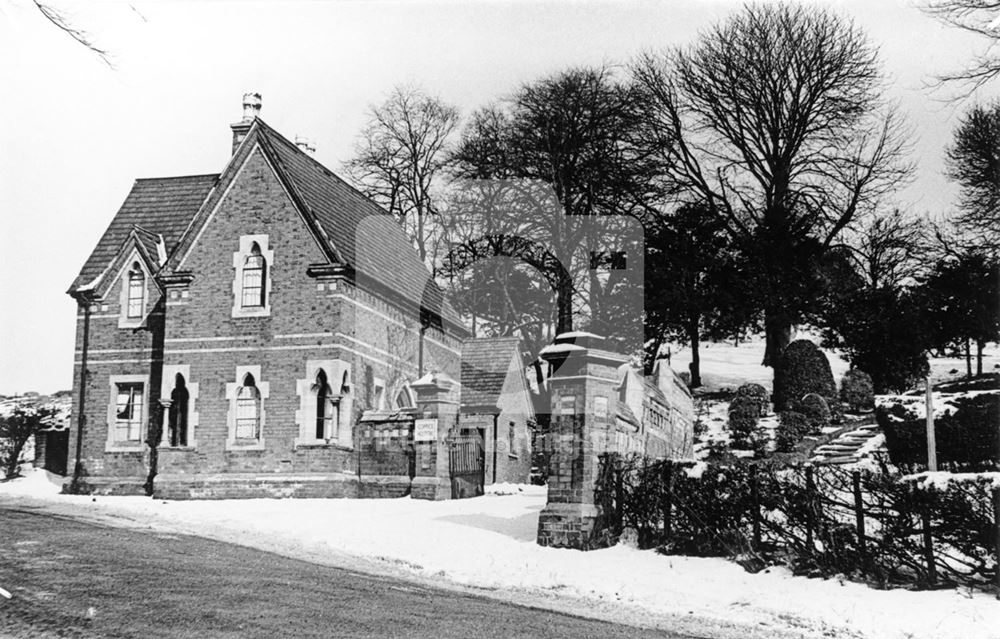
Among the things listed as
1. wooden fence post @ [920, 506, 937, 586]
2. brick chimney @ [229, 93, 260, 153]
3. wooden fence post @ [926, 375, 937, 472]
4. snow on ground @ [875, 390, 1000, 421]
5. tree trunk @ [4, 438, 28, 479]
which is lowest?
wooden fence post @ [920, 506, 937, 586]

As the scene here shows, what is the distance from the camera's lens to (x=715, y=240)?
38562 mm

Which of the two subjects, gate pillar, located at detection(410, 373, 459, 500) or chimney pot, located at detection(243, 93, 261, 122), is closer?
gate pillar, located at detection(410, 373, 459, 500)

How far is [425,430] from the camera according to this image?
23797mm

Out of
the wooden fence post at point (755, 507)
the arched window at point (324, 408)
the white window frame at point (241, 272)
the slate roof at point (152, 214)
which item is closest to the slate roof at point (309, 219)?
the slate roof at point (152, 214)

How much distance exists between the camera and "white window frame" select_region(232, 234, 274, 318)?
26766 millimetres

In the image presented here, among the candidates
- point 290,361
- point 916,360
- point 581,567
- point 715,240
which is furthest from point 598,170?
point 581,567

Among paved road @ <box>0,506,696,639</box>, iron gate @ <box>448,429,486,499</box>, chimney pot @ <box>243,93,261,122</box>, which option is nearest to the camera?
paved road @ <box>0,506,696,639</box>

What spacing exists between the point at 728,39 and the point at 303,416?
71.0ft

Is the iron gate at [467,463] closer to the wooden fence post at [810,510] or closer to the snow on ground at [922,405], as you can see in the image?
the snow on ground at [922,405]

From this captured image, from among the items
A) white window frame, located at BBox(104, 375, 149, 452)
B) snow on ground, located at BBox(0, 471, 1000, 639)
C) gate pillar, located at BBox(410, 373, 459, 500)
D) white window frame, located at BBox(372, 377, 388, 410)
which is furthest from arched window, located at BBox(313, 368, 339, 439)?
white window frame, located at BBox(104, 375, 149, 452)

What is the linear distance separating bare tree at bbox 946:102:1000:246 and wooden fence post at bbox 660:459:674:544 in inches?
982

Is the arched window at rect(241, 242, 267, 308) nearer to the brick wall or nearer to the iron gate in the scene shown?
the brick wall

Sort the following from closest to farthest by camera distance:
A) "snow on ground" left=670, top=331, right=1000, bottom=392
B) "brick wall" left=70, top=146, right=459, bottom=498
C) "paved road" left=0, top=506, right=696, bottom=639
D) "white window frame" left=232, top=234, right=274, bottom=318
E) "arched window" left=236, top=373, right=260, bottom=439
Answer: "paved road" left=0, top=506, right=696, bottom=639 < "brick wall" left=70, top=146, right=459, bottom=498 < "arched window" left=236, top=373, right=260, bottom=439 < "white window frame" left=232, top=234, right=274, bottom=318 < "snow on ground" left=670, top=331, right=1000, bottom=392

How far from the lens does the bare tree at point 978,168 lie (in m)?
36.0
